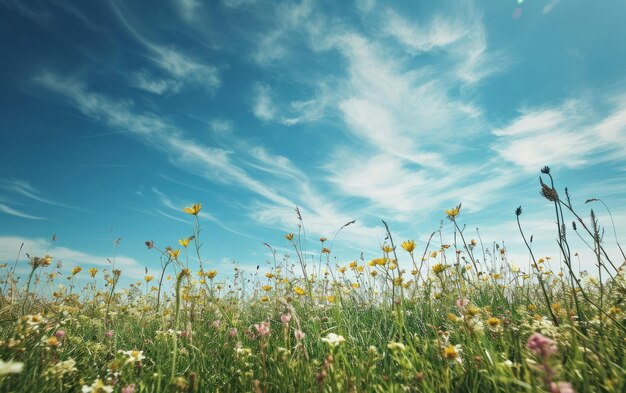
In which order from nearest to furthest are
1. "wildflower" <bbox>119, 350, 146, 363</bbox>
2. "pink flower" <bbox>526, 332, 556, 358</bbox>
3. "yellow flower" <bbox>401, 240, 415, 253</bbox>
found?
"pink flower" <bbox>526, 332, 556, 358</bbox>, "wildflower" <bbox>119, 350, 146, 363</bbox>, "yellow flower" <bbox>401, 240, 415, 253</bbox>

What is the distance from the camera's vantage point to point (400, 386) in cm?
209

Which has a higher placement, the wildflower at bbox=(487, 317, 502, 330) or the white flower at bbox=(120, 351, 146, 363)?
the wildflower at bbox=(487, 317, 502, 330)

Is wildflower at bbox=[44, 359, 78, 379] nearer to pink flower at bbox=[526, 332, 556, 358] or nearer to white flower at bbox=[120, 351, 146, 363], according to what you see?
Result: white flower at bbox=[120, 351, 146, 363]

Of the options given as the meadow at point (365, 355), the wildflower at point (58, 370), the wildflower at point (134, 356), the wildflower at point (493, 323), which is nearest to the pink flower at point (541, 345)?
the meadow at point (365, 355)

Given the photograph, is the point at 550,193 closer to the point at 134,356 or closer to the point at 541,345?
the point at 541,345

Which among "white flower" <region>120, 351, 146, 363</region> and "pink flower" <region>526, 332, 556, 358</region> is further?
"white flower" <region>120, 351, 146, 363</region>

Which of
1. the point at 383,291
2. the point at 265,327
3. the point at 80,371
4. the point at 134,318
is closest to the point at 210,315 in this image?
the point at 134,318

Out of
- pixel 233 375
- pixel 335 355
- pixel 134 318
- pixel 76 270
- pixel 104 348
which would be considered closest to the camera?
pixel 335 355

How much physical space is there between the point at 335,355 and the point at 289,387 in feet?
1.27

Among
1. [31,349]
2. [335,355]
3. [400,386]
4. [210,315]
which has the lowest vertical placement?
[400,386]

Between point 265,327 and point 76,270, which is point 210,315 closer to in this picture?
point 265,327

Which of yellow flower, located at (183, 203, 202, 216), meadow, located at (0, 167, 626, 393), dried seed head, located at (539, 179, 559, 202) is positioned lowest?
meadow, located at (0, 167, 626, 393)

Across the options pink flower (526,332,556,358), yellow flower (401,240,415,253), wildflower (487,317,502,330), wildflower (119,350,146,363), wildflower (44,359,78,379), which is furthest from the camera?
yellow flower (401,240,415,253)

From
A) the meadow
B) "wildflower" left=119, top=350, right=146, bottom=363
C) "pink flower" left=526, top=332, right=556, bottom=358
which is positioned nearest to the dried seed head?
the meadow
